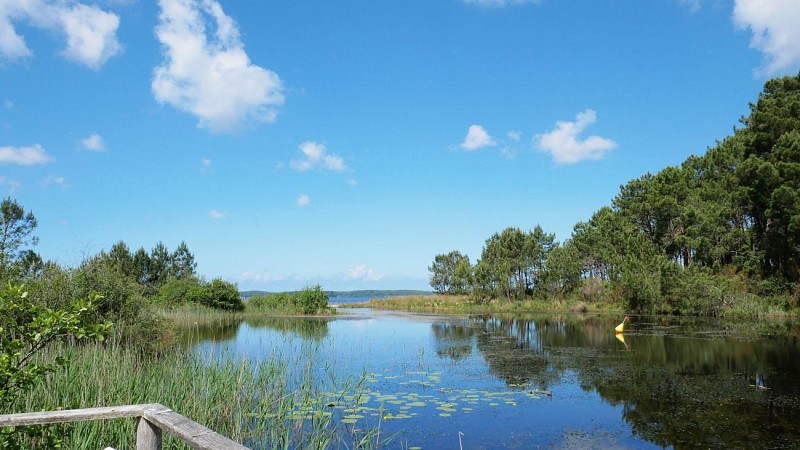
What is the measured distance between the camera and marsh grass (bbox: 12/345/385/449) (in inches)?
192

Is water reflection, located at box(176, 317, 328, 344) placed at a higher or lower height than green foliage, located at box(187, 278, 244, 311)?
lower

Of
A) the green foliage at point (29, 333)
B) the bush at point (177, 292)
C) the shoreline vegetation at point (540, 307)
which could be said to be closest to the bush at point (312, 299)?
the bush at point (177, 292)

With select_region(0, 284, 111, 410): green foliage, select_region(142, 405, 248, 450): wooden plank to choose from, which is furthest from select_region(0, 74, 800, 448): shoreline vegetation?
select_region(142, 405, 248, 450): wooden plank

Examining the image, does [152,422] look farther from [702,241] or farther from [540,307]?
[540,307]

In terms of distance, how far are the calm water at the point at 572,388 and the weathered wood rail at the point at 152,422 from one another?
431cm

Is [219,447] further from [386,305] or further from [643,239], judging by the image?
[386,305]

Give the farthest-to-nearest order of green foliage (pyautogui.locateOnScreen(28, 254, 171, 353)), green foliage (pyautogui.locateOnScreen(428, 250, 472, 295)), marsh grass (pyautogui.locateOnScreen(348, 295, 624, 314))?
green foliage (pyautogui.locateOnScreen(428, 250, 472, 295)) → marsh grass (pyautogui.locateOnScreen(348, 295, 624, 314)) → green foliage (pyautogui.locateOnScreen(28, 254, 171, 353))

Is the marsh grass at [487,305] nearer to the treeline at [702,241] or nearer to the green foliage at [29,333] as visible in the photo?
the treeline at [702,241]

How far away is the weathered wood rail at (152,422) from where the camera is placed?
1.85 metres

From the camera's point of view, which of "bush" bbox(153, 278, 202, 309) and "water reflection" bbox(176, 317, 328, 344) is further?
"bush" bbox(153, 278, 202, 309)

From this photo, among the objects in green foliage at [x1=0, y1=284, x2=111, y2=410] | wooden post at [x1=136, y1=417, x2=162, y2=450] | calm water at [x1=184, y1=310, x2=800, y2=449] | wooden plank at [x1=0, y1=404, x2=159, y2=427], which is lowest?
calm water at [x1=184, y1=310, x2=800, y2=449]

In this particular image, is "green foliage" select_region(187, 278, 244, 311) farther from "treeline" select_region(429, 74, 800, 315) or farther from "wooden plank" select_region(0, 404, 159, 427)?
"wooden plank" select_region(0, 404, 159, 427)

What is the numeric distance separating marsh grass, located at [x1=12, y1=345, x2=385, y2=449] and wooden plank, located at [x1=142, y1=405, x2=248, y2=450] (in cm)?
256

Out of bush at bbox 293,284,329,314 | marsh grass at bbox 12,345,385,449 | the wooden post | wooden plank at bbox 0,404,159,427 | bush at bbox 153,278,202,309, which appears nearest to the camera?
the wooden post
